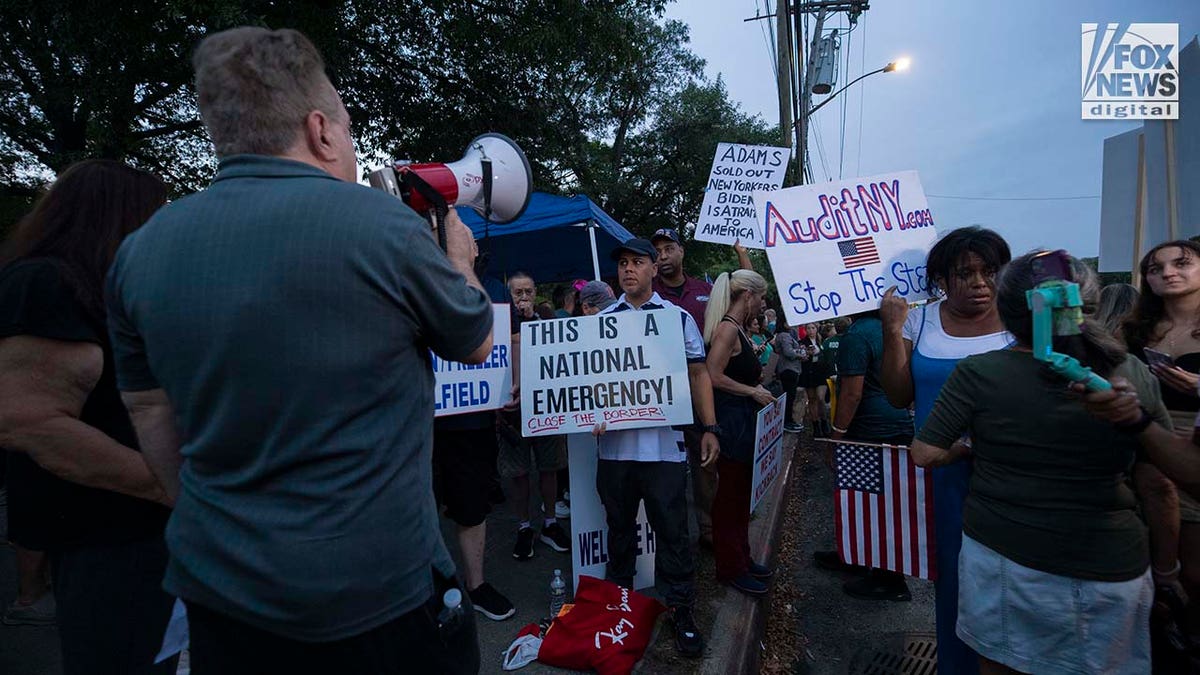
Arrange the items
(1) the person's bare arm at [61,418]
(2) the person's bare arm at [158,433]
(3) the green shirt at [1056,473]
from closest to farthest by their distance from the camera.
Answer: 1. (2) the person's bare arm at [158,433]
2. (1) the person's bare arm at [61,418]
3. (3) the green shirt at [1056,473]

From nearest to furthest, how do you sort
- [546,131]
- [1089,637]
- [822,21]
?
[1089,637] → [546,131] → [822,21]

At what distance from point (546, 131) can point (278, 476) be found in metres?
8.06

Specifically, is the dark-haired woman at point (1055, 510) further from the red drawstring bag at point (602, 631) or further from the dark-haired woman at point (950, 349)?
the red drawstring bag at point (602, 631)

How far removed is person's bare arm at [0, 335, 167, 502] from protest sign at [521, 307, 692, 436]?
187 centimetres

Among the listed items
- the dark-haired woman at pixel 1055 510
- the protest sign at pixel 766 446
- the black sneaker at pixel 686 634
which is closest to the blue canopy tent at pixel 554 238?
the protest sign at pixel 766 446

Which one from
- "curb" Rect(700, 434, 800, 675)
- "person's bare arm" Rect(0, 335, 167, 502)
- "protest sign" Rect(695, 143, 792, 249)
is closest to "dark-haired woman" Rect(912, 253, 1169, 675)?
"curb" Rect(700, 434, 800, 675)

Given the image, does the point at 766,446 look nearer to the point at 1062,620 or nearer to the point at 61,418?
the point at 1062,620

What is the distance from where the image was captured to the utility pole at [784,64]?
9.36m

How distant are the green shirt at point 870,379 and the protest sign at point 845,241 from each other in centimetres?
60

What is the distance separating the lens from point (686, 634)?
9.00ft

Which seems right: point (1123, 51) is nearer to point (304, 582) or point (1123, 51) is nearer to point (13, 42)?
point (304, 582)

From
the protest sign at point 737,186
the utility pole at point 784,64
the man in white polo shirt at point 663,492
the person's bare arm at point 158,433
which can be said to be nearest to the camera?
the person's bare arm at point 158,433

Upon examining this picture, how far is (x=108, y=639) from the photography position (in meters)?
1.41

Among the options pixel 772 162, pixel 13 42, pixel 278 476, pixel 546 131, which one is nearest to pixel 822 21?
pixel 546 131
